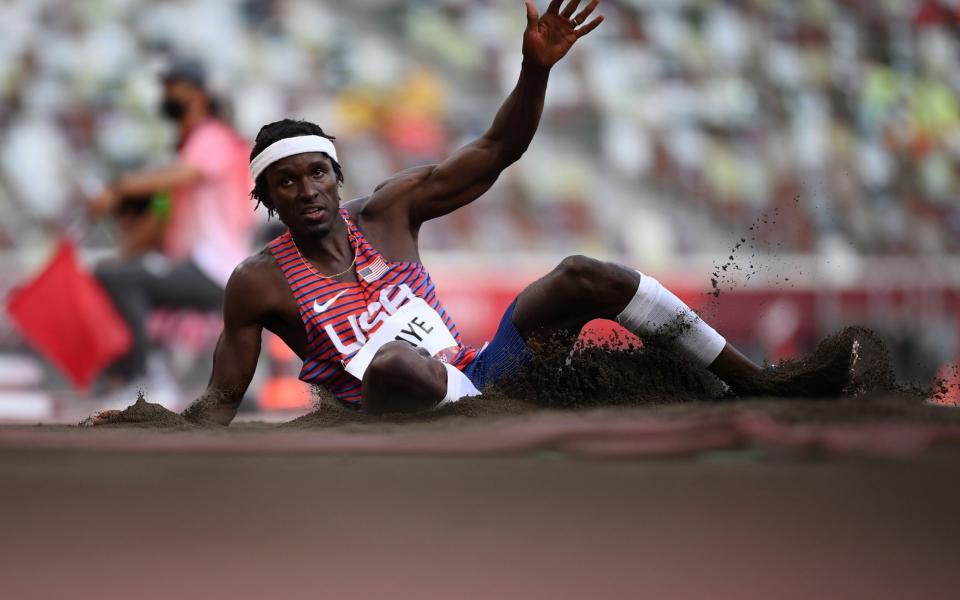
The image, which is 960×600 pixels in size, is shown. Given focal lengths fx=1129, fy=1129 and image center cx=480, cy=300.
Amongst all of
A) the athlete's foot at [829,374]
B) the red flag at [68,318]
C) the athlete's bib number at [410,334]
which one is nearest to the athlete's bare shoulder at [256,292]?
the athlete's bib number at [410,334]

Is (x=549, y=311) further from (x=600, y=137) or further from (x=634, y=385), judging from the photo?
(x=600, y=137)

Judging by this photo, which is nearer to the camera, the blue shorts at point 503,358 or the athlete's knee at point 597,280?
the athlete's knee at point 597,280

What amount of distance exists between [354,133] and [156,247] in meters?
2.15

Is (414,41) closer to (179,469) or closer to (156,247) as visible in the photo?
(156,247)

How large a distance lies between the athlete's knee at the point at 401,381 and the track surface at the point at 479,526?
115cm

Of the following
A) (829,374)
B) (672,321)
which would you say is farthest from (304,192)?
(829,374)

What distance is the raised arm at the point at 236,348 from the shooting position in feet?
11.5

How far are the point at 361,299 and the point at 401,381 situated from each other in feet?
1.61

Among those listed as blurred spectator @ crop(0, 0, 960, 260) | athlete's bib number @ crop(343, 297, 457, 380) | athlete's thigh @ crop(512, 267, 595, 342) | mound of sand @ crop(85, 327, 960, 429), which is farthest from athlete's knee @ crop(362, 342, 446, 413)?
blurred spectator @ crop(0, 0, 960, 260)

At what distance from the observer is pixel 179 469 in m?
1.97

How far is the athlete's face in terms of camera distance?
3.51 m

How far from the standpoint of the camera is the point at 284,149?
3539 millimetres

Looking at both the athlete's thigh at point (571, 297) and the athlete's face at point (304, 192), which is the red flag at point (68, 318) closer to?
the athlete's face at point (304, 192)

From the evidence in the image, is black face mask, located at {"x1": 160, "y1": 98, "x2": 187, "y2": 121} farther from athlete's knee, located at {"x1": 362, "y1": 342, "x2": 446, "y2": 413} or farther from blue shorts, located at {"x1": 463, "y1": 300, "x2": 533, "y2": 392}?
athlete's knee, located at {"x1": 362, "y1": 342, "x2": 446, "y2": 413}
